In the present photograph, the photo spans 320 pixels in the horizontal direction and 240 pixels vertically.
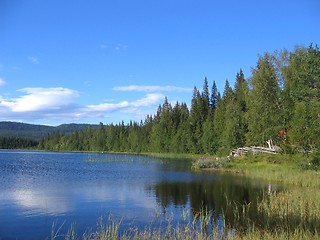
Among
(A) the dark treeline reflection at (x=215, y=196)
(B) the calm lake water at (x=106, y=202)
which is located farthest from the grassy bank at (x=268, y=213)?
(B) the calm lake water at (x=106, y=202)

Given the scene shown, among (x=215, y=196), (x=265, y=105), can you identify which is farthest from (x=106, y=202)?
(x=265, y=105)

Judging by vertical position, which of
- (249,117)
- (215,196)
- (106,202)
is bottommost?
(106,202)

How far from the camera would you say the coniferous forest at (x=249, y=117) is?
37.8 meters

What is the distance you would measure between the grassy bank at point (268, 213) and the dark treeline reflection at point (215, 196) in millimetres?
304

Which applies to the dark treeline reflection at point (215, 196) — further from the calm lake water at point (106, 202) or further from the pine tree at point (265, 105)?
the pine tree at point (265, 105)

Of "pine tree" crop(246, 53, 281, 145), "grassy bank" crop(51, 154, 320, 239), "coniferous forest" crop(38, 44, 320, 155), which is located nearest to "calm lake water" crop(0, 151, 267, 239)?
"grassy bank" crop(51, 154, 320, 239)

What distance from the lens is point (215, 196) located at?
27.8 metres

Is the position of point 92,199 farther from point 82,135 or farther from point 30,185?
point 82,135

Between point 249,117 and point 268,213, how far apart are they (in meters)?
41.0

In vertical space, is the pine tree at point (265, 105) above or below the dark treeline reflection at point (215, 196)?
above

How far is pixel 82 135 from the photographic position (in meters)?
184

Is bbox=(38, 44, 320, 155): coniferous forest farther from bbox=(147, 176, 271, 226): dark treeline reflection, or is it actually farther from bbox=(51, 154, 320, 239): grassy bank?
bbox=(147, 176, 271, 226): dark treeline reflection

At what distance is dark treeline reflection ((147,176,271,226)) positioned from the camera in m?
21.6

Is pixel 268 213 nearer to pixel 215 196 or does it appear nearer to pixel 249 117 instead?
pixel 215 196
